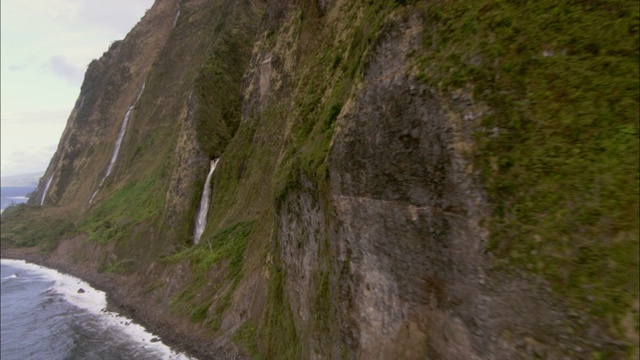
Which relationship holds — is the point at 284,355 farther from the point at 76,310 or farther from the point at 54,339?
the point at 76,310

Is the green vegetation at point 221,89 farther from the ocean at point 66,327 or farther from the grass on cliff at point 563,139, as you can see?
the grass on cliff at point 563,139

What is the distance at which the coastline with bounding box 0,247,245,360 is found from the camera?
73.5 ft

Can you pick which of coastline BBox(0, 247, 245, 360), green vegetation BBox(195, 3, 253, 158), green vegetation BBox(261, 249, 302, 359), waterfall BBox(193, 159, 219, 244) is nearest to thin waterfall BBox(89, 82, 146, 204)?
coastline BBox(0, 247, 245, 360)

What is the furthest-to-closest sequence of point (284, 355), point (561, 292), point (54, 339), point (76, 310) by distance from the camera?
1. point (76, 310)
2. point (54, 339)
3. point (284, 355)
4. point (561, 292)

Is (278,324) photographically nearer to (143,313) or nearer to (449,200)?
(449,200)

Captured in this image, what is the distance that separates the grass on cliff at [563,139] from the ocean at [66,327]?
19650 mm

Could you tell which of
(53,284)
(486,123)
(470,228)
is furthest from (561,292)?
(53,284)

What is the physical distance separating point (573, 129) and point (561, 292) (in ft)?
9.36

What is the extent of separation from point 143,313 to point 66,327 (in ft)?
21.2

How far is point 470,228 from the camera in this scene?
941 centimetres

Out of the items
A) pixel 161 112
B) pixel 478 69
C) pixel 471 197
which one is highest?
pixel 161 112

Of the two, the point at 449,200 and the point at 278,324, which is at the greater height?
the point at 449,200

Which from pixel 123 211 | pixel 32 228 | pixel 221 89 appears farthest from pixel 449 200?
pixel 32 228

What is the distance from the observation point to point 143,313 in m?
30.4
